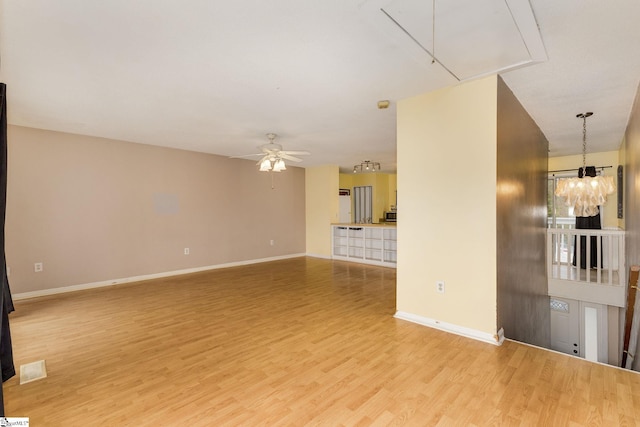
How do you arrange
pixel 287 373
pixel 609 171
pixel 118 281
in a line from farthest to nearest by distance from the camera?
1. pixel 609 171
2. pixel 118 281
3. pixel 287 373

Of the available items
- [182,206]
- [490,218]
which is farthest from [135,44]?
[182,206]

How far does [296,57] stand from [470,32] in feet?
4.20

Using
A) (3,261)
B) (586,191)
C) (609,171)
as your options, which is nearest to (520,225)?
(586,191)

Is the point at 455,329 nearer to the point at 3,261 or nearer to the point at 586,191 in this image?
the point at 586,191

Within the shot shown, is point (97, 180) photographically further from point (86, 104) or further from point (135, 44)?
point (135, 44)

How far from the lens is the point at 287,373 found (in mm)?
2188

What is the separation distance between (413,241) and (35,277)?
534cm

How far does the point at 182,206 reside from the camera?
5789mm

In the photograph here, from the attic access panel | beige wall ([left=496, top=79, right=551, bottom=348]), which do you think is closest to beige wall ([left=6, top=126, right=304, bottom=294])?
the attic access panel

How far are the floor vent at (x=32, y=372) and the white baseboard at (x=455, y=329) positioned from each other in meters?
3.18

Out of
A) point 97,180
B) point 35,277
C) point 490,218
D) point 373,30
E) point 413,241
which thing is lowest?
point 35,277

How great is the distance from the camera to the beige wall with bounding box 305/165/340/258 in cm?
764

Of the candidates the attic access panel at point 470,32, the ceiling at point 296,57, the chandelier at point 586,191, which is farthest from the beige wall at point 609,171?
the attic access panel at point 470,32

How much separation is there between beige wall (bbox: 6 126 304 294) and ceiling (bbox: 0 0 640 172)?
2.42 feet
